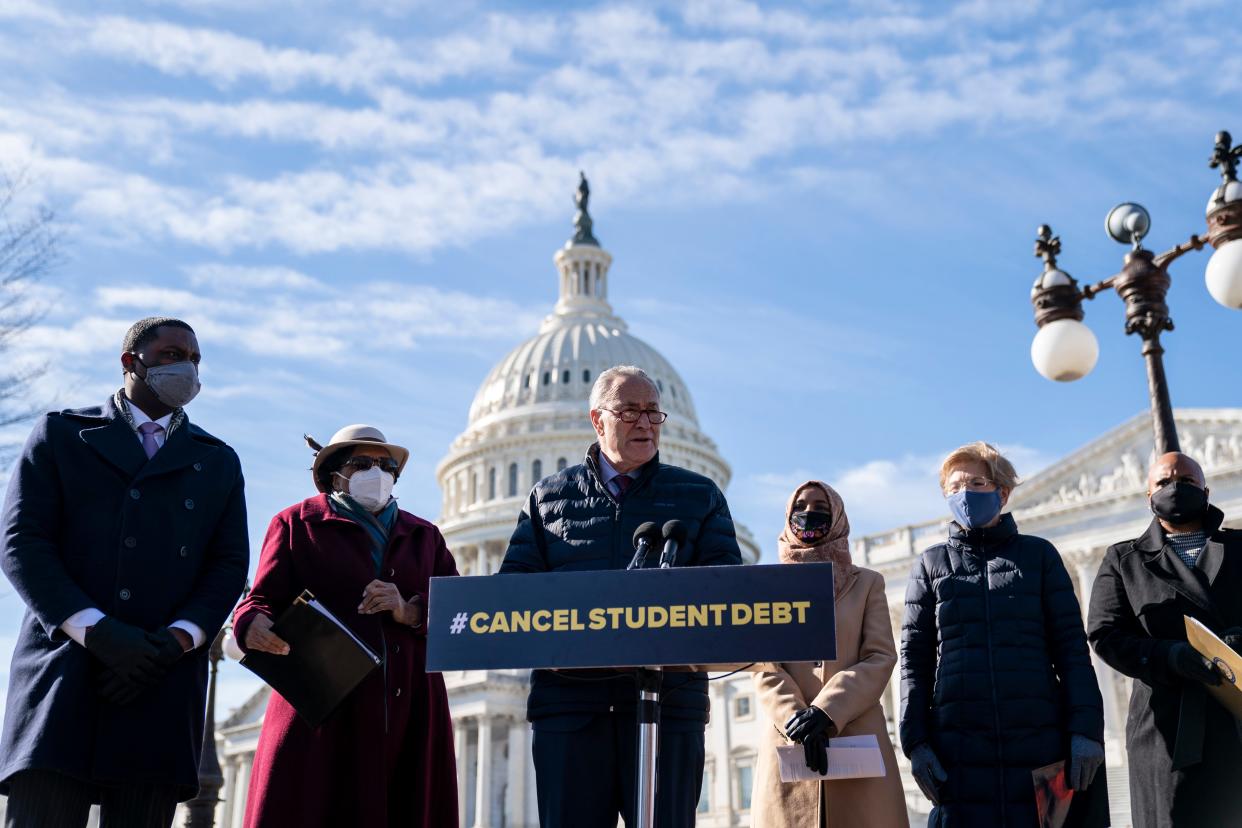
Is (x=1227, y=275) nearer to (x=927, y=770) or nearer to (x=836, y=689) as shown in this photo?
(x=927, y=770)

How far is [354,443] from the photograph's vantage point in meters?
6.99

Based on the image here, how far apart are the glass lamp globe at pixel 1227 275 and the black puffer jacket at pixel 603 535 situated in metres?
5.87

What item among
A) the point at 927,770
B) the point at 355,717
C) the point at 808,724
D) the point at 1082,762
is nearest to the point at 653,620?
the point at 808,724

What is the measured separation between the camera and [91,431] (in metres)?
6.20

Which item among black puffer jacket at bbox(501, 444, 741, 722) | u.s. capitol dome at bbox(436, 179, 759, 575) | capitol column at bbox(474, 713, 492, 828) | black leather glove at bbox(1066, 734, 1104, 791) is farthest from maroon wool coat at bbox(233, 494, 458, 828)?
u.s. capitol dome at bbox(436, 179, 759, 575)

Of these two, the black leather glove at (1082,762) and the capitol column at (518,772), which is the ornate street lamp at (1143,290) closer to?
the black leather glove at (1082,762)

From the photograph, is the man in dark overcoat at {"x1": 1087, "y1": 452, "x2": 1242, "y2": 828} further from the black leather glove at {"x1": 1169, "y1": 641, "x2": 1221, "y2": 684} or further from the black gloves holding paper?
the black gloves holding paper

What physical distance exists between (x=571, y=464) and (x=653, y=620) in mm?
73573

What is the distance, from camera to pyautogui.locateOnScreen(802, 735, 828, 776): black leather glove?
5.81 meters

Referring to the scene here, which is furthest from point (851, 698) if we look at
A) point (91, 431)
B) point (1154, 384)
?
point (1154, 384)

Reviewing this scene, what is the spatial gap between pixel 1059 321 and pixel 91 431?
853 cm

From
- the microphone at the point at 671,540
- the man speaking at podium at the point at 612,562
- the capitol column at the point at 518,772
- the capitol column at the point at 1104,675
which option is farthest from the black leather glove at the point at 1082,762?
the capitol column at the point at 518,772

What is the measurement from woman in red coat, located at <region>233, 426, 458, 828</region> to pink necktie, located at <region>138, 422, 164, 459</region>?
766mm

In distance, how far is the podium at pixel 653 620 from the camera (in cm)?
459
